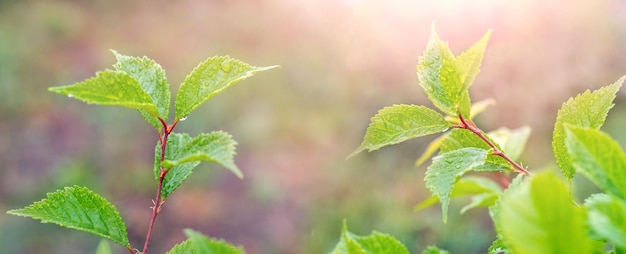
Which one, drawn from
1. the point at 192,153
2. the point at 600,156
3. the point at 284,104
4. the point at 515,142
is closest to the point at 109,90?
the point at 192,153

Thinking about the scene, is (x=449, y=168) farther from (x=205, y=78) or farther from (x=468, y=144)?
(x=205, y=78)

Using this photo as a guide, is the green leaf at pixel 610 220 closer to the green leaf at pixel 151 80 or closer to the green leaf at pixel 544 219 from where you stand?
the green leaf at pixel 544 219

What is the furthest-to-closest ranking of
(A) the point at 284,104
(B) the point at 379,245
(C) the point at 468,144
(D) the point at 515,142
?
(A) the point at 284,104 → (D) the point at 515,142 → (C) the point at 468,144 → (B) the point at 379,245

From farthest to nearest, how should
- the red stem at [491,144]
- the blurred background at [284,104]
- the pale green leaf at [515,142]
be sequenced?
the blurred background at [284,104], the pale green leaf at [515,142], the red stem at [491,144]

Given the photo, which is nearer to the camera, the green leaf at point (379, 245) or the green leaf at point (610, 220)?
the green leaf at point (610, 220)

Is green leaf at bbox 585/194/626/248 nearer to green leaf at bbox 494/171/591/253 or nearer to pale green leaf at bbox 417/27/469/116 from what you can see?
green leaf at bbox 494/171/591/253

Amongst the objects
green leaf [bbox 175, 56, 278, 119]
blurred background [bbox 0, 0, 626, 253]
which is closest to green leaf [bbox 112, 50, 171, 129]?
green leaf [bbox 175, 56, 278, 119]

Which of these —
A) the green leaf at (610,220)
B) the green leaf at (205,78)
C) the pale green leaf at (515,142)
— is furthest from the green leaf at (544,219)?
the pale green leaf at (515,142)
